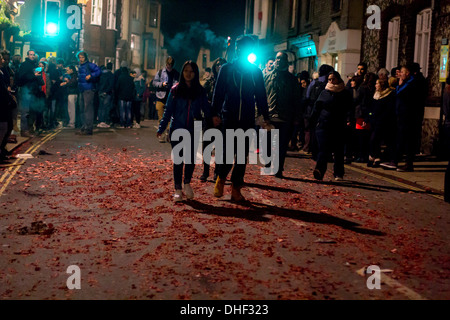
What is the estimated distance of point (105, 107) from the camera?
25.1 metres

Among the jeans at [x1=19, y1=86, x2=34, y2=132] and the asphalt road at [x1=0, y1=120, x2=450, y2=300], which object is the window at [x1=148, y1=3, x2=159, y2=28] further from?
the asphalt road at [x1=0, y1=120, x2=450, y2=300]

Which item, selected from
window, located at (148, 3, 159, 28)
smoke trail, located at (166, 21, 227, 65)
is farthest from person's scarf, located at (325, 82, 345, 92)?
window, located at (148, 3, 159, 28)

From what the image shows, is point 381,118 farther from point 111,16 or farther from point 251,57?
point 111,16

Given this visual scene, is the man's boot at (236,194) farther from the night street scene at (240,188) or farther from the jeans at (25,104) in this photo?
the jeans at (25,104)

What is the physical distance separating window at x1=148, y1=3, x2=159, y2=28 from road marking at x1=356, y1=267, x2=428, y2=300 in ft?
213

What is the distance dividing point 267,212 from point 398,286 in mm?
3395

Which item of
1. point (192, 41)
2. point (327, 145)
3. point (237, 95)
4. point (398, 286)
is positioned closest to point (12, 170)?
point (237, 95)

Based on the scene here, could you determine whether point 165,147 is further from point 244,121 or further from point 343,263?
point 343,263

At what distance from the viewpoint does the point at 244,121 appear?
9445mm

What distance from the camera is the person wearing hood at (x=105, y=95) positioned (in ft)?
80.3

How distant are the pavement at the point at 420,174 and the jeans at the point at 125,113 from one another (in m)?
8.16

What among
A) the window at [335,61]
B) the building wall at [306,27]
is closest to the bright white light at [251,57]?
the building wall at [306,27]

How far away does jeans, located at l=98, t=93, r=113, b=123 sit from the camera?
24.9m
